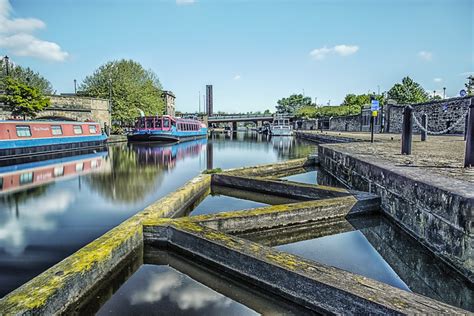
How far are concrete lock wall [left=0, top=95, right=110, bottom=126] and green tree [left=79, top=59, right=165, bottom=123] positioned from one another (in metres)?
2.10

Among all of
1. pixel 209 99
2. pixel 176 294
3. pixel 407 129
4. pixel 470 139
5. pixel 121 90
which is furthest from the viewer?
pixel 209 99

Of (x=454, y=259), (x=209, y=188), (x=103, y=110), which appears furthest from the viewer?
(x=103, y=110)

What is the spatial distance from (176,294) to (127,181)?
6570mm

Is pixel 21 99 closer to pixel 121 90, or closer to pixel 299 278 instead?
pixel 121 90

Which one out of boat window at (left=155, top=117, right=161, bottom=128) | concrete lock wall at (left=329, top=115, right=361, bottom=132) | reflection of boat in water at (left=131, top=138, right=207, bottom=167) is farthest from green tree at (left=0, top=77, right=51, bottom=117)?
concrete lock wall at (left=329, top=115, right=361, bottom=132)

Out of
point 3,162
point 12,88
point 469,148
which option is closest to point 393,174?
point 469,148

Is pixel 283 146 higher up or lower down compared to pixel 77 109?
lower down

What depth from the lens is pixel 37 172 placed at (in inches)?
413

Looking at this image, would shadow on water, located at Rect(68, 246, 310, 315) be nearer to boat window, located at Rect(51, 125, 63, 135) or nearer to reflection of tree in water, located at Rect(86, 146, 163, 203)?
reflection of tree in water, located at Rect(86, 146, 163, 203)

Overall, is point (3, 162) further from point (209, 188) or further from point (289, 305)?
point (289, 305)

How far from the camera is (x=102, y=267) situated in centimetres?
298

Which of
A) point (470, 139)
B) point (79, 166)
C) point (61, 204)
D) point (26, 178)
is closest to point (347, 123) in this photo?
point (79, 166)

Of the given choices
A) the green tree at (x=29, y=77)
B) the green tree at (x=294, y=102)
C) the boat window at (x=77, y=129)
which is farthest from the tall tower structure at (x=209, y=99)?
the boat window at (x=77, y=129)

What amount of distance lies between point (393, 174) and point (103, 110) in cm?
3188
